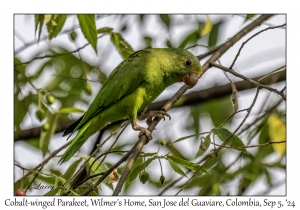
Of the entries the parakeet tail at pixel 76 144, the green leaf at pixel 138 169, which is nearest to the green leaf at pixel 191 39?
the parakeet tail at pixel 76 144

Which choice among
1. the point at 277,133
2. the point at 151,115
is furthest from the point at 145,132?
the point at 277,133

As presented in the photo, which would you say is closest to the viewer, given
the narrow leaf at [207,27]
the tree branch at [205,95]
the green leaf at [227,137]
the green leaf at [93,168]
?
the green leaf at [227,137]

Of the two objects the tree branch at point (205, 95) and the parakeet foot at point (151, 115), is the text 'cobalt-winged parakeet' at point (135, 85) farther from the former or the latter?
the tree branch at point (205, 95)

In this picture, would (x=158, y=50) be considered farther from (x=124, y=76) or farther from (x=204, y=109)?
(x=204, y=109)

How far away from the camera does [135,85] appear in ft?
17.2

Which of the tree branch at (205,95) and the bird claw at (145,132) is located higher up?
the tree branch at (205,95)

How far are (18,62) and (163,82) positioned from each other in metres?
1.67

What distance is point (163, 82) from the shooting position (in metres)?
5.49

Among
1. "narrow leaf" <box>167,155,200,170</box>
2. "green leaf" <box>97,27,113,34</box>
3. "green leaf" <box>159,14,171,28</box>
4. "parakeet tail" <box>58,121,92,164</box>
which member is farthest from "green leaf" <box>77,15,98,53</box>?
"green leaf" <box>159,14,171,28</box>

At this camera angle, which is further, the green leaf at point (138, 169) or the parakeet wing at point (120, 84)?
the parakeet wing at point (120, 84)

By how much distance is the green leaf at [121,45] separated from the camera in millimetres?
5176

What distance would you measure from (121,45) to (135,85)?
0.49m

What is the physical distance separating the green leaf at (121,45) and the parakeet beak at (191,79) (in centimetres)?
69
